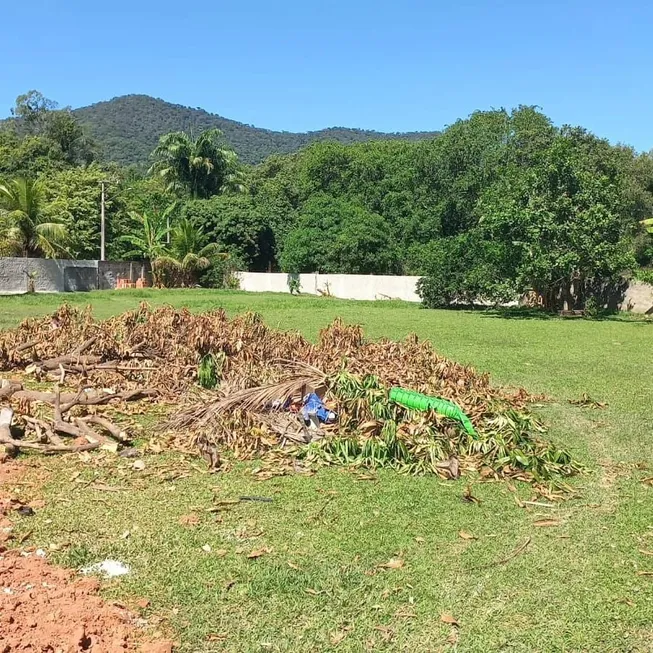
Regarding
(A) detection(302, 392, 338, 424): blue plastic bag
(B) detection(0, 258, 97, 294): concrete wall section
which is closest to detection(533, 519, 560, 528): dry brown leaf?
(A) detection(302, 392, 338, 424): blue plastic bag

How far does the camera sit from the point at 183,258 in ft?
119

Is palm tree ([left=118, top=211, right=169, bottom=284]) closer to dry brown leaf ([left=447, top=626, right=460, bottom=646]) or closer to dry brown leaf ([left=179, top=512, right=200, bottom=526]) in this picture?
dry brown leaf ([left=179, top=512, right=200, bottom=526])

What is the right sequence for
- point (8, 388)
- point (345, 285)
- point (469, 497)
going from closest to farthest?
point (469, 497) → point (8, 388) → point (345, 285)

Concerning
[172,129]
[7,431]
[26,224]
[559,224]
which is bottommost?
[7,431]

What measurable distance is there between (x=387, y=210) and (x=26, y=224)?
1880 cm

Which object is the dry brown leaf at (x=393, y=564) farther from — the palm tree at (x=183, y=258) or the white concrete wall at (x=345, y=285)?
the palm tree at (x=183, y=258)

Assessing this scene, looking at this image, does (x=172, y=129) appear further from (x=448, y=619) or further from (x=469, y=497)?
(x=448, y=619)

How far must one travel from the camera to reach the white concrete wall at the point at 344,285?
3070 cm

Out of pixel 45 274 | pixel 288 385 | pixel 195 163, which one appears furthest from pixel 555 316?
pixel 195 163

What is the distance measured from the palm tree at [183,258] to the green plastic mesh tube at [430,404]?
1219 inches

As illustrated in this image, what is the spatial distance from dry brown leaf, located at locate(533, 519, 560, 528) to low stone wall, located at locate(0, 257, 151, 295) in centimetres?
2902

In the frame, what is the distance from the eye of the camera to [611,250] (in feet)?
70.4

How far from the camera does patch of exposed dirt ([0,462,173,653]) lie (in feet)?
9.18

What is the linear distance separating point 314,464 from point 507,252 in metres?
18.6
